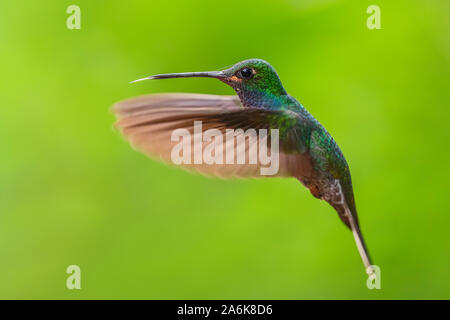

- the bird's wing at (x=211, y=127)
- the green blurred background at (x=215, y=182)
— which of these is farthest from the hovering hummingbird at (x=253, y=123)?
the green blurred background at (x=215, y=182)

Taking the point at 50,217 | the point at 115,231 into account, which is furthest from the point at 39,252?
the point at 115,231

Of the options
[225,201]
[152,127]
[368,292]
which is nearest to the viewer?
[152,127]

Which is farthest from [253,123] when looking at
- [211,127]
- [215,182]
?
[215,182]

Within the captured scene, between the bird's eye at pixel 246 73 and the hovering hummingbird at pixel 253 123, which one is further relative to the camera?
the bird's eye at pixel 246 73

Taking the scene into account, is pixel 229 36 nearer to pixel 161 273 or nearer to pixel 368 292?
pixel 161 273

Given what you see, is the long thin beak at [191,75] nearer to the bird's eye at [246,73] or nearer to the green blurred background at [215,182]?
the bird's eye at [246,73]

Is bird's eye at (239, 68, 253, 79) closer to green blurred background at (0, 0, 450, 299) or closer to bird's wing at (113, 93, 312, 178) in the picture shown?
bird's wing at (113, 93, 312, 178)

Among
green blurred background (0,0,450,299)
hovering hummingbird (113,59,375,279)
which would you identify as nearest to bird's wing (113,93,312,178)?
hovering hummingbird (113,59,375,279)
